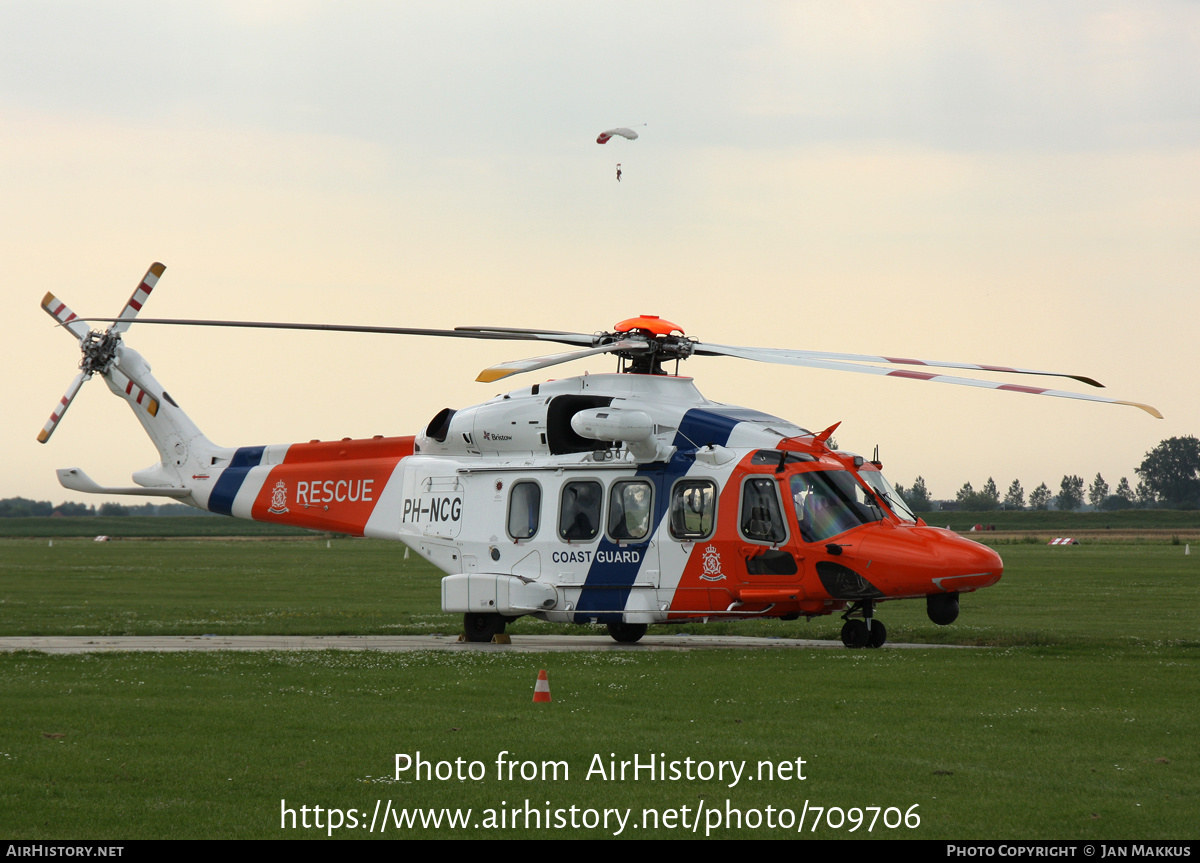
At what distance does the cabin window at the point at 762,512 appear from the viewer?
883 inches

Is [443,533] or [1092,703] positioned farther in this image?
[443,533]

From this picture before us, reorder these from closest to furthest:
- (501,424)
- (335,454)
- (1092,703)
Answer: (1092,703)
(501,424)
(335,454)

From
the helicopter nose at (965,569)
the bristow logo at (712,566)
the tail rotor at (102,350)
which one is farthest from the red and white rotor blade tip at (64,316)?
the helicopter nose at (965,569)

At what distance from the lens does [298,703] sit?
53.0 feet

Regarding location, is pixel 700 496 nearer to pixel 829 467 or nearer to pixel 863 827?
pixel 829 467

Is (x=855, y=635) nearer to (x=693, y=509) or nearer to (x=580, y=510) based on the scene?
(x=693, y=509)

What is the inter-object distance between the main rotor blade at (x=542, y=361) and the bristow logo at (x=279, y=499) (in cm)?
861

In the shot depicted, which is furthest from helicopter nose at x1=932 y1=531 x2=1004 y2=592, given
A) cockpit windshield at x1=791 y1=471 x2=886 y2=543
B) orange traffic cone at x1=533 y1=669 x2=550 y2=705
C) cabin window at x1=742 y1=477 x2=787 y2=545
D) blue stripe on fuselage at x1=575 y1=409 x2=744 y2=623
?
orange traffic cone at x1=533 y1=669 x2=550 y2=705

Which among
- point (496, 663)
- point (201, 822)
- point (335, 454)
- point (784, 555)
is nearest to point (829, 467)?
point (784, 555)

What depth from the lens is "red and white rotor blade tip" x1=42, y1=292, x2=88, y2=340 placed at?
29.1 metres

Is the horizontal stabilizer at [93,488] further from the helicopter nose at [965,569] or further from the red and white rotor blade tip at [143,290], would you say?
the helicopter nose at [965,569]

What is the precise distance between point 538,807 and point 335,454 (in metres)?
18.5

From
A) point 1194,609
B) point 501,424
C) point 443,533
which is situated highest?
point 501,424

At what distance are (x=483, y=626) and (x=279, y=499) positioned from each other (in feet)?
19.2
